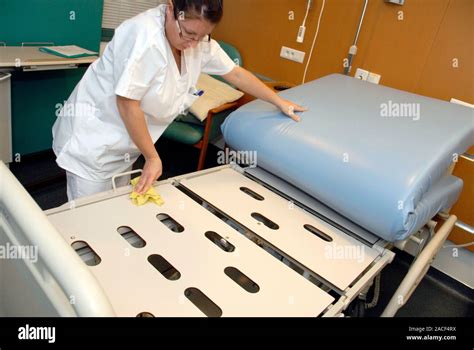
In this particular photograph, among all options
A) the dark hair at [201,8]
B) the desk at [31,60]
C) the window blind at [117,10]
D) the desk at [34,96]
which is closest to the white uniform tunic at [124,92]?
the dark hair at [201,8]

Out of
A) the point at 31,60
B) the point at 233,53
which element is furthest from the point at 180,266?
the point at 233,53

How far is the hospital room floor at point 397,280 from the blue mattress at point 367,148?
0.84m

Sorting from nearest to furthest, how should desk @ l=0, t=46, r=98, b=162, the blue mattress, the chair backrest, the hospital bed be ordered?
1. the hospital bed
2. the blue mattress
3. desk @ l=0, t=46, r=98, b=162
4. the chair backrest

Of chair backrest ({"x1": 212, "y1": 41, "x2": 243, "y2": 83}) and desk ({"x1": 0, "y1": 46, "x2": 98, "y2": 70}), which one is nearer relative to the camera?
desk ({"x1": 0, "y1": 46, "x2": 98, "y2": 70})

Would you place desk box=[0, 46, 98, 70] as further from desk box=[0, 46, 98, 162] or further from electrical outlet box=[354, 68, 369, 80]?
electrical outlet box=[354, 68, 369, 80]

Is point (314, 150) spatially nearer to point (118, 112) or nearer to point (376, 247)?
point (376, 247)

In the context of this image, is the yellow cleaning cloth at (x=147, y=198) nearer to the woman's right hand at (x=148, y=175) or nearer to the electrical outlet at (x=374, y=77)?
the woman's right hand at (x=148, y=175)

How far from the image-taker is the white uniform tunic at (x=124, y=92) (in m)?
1.06

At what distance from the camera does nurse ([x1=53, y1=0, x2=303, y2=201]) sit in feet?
3.42

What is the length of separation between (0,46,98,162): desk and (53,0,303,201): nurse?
82 cm

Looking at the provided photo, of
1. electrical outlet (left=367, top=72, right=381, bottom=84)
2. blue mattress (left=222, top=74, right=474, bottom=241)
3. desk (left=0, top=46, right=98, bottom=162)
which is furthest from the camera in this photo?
electrical outlet (left=367, top=72, right=381, bottom=84)

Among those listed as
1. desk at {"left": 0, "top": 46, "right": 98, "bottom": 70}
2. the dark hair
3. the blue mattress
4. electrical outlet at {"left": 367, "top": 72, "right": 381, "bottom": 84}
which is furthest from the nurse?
electrical outlet at {"left": 367, "top": 72, "right": 381, "bottom": 84}

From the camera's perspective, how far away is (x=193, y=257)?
0.98 metres
